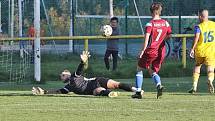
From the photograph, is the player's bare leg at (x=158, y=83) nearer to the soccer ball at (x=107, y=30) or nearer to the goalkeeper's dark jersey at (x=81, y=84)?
the goalkeeper's dark jersey at (x=81, y=84)

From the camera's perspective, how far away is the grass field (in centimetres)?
1040

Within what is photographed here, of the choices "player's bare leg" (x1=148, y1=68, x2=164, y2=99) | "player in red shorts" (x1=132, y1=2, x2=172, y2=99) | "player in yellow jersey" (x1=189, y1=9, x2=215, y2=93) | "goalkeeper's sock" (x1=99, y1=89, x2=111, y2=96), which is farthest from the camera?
"player in yellow jersey" (x1=189, y1=9, x2=215, y2=93)

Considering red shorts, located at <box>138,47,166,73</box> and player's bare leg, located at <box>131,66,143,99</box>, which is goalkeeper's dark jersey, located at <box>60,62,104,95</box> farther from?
red shorts, located at <box>138,47,166,73</box>

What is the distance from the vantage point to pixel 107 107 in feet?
38.6

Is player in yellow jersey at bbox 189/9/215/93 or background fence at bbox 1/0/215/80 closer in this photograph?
player in yellow jersey at bbox 189/9/215/93

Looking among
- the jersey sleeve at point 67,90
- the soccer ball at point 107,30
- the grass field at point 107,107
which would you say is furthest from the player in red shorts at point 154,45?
the soccer ball at point 107,30

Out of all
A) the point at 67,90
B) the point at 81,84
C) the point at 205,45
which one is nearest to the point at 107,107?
the point at 81,84

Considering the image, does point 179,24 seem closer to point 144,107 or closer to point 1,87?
point 1,87

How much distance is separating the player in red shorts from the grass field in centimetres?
41

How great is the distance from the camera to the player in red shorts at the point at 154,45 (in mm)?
13383

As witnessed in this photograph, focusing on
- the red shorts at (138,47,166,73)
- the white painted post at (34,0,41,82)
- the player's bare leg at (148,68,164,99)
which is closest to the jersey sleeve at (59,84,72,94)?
the red shorts at (138,47,166,73)

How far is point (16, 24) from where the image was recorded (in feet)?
99.0

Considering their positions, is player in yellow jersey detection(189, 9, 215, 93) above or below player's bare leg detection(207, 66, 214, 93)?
above

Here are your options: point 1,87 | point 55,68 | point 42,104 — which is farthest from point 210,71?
point 55,68
